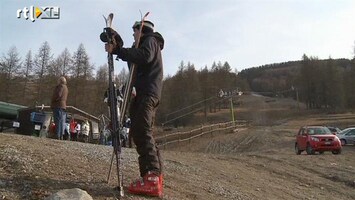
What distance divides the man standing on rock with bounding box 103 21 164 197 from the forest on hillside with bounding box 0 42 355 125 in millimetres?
38736

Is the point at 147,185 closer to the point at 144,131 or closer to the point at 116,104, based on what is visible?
the point at 144,131

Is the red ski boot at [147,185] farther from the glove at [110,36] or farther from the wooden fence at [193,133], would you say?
the wooden fence at [193,133]

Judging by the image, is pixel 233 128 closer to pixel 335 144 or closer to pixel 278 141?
pixel 278 141

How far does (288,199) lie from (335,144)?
16365mm

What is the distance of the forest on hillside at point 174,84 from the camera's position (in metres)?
55.3

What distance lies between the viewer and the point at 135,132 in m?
5.45

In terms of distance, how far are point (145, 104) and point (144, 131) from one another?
342mm

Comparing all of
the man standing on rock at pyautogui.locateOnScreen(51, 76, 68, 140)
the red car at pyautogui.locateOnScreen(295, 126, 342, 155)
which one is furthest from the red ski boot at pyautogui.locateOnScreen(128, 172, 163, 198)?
the red car at pyautogui.locateOnScreen(295, 126, 342, 155)

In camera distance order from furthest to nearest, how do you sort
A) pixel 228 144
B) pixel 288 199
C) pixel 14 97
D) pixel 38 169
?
pixel 14 97 → pixel 228 144 → pixel 288 199 → pixel 38 169

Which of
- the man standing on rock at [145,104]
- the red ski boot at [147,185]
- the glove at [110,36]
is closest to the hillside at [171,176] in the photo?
the red ski boot at [147,185]

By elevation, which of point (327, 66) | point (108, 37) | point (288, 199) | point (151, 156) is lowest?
point (288, 199)

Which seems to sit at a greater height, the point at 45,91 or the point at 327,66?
the point at 327,66

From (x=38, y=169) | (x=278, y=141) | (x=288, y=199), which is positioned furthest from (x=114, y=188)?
(x=278, y=141)

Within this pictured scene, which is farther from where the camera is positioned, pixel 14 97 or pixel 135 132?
pixel 14 97
